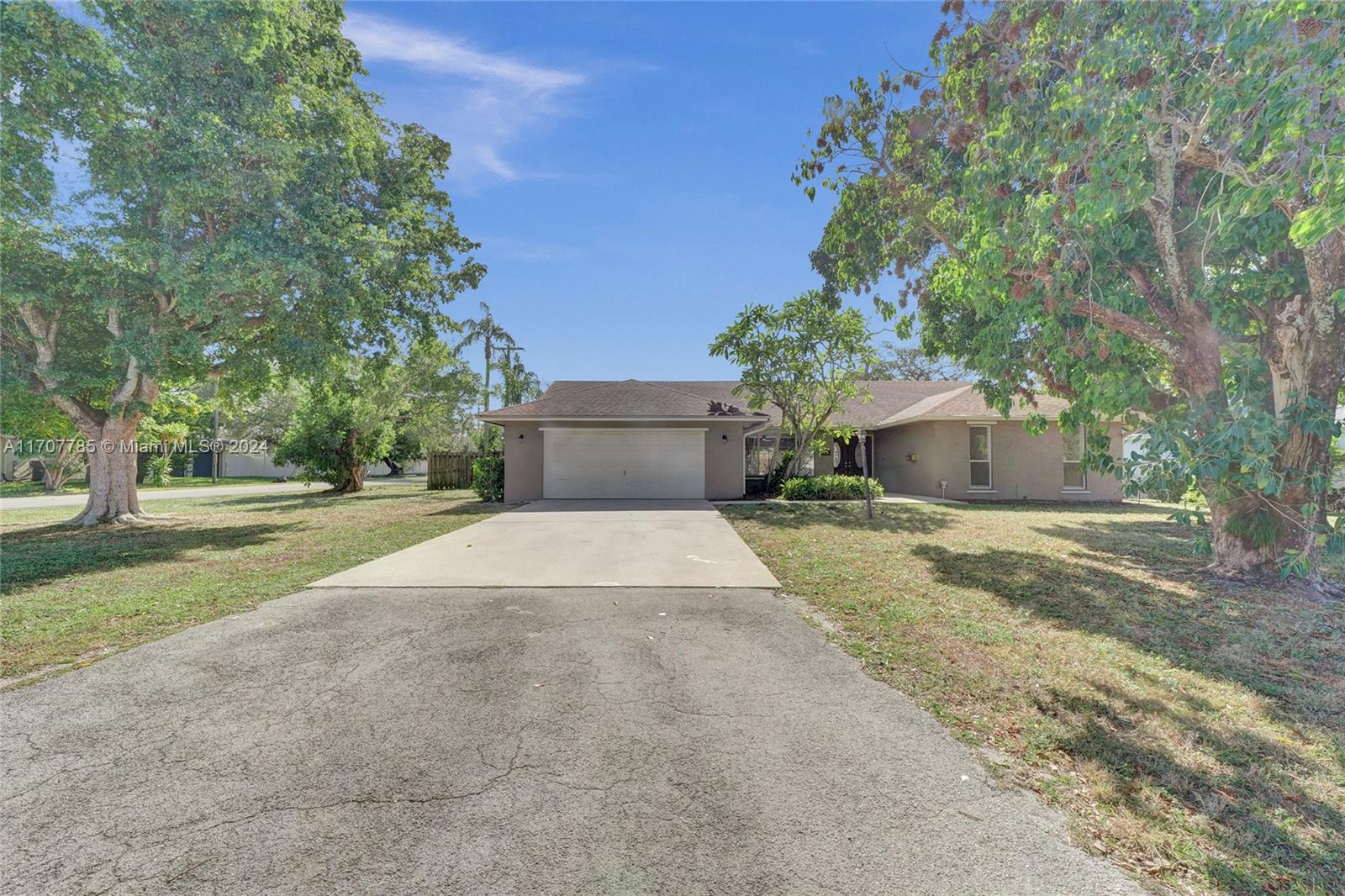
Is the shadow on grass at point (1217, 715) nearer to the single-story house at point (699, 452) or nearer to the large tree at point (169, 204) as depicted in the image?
the single-story house at point (699, 452)

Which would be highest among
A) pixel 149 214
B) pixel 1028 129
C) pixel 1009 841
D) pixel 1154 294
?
pixel 149 214

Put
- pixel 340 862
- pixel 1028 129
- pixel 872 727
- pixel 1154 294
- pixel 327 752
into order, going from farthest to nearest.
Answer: pixel 1154 294 → pixel 1028 129 → pixel 872 727 → pixel 327 752 → pixel 340 862

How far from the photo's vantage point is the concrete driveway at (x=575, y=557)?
6242 mm

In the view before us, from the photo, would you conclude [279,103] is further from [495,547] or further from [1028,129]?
[1028,129]

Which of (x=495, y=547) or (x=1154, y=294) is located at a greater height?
(x=1154, y=294)

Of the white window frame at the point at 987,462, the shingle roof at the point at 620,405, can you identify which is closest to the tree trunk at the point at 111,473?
the shingle roof at the point at 620,405

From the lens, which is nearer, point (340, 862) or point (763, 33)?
point (340, 862)

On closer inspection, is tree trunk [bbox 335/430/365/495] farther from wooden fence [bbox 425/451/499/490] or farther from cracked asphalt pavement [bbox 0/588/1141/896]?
cracked asphalt pavement [bbox 0/588/1141/896]

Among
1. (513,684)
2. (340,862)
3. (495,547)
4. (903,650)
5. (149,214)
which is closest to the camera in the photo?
(340,862)

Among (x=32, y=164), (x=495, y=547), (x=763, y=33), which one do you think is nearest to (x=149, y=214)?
(x=32, y=164)

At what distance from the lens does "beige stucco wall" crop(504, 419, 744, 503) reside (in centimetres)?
1596

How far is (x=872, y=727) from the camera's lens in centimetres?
294

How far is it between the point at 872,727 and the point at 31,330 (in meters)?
15.3

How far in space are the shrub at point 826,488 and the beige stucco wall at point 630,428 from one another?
161 cm
